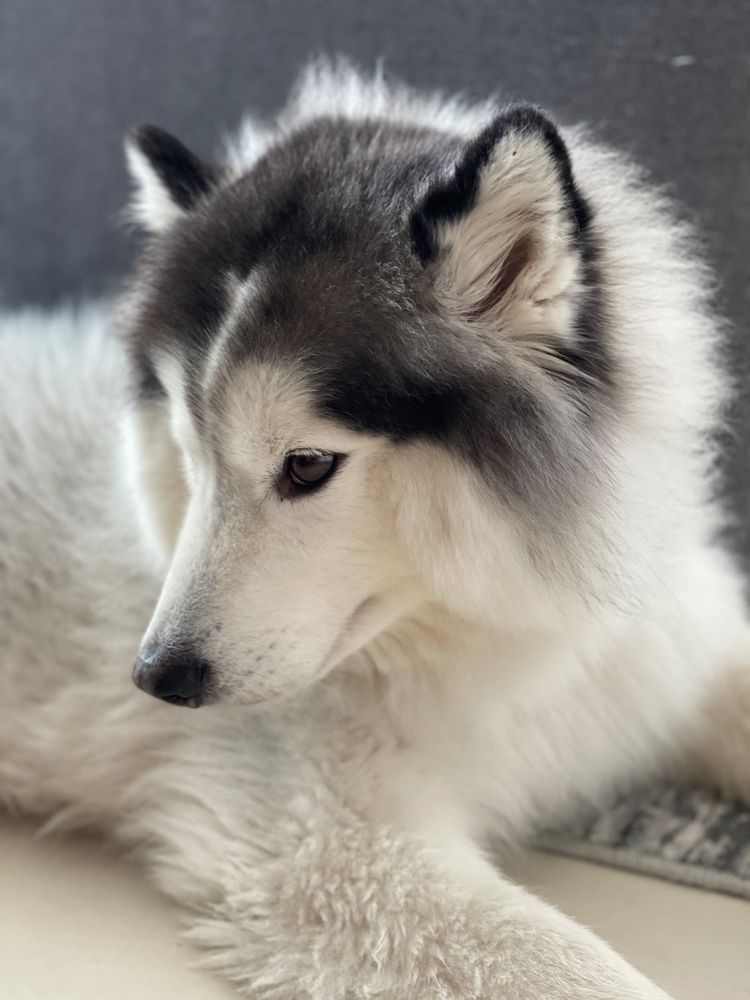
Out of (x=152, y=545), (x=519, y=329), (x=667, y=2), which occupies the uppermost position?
(x=667, y=2)

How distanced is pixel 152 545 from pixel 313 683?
343mm

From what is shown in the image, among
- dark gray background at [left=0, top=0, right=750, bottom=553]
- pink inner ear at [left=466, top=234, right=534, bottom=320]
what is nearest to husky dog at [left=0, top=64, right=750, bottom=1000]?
pink inner ear at [left=466, top=234, right=534, bottom=320]

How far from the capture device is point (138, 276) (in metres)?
1.55

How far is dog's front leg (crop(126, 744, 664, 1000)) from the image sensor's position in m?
1.19

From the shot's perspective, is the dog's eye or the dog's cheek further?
the dog's cheek

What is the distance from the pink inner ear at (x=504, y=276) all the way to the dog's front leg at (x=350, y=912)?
63cm

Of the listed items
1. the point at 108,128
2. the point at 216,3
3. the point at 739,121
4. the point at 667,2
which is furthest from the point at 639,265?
the point at 108,128

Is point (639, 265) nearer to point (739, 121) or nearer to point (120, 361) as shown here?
point (739, 121)

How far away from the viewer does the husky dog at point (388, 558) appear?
1.20 metres

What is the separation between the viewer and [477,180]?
113cm

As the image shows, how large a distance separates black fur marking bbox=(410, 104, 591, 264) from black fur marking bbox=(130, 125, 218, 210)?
42 centimetres

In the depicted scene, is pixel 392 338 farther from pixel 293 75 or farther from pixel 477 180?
pixel 293 75

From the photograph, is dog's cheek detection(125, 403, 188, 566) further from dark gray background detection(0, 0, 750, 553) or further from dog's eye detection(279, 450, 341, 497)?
dark gray background detection(0, 0, 750, 553)

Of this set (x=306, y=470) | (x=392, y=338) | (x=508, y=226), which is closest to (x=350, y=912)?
(x=306, y=470)
